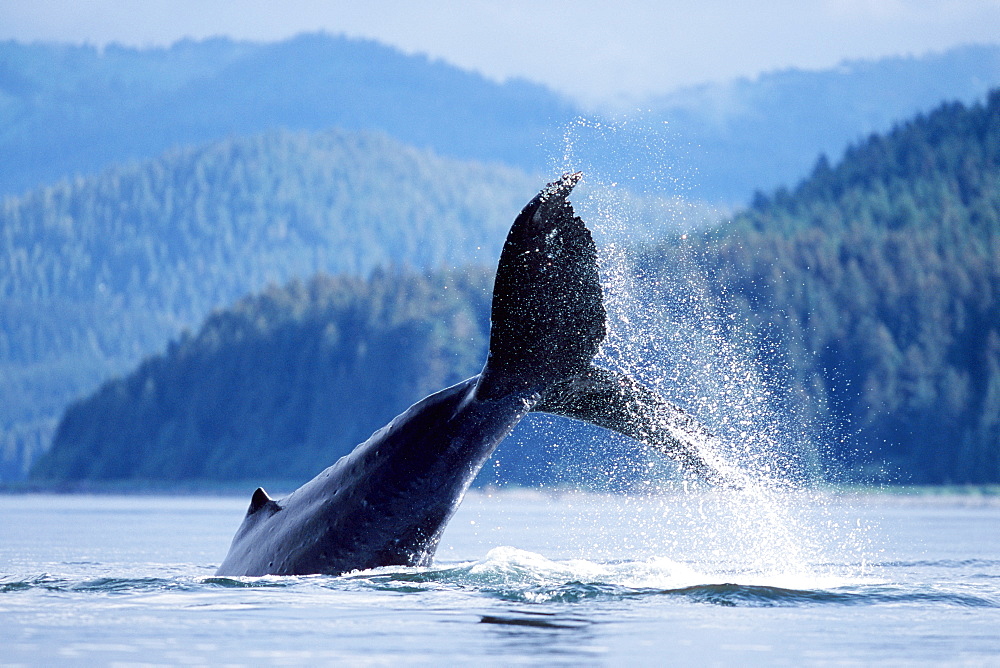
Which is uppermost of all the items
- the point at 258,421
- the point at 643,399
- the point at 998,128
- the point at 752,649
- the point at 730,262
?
the point at 998,128

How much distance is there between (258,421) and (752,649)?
12173 cm

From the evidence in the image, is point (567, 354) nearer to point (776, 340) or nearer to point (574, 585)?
point (574, 585)

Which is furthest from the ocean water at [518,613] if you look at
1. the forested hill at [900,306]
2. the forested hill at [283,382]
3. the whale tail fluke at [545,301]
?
the forested hill at [283,382]

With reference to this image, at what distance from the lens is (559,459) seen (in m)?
96.6

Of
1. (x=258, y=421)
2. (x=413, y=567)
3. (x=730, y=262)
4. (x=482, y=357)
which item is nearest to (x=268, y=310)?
(x=258, y=421)

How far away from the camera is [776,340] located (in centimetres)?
9556

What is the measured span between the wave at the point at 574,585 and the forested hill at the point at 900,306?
7354 cm

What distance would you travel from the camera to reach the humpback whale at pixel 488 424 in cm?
1309

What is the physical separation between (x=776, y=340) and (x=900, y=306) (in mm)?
14679

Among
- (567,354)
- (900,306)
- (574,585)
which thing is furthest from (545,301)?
(900,306)

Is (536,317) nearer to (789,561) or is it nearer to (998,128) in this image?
(789,561)

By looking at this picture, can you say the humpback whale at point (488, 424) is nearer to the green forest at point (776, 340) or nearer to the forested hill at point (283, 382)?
the green forest at point (776, 340)

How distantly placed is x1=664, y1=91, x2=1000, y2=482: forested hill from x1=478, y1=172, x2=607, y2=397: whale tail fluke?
253 ft

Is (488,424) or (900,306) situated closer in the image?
(488,424)
